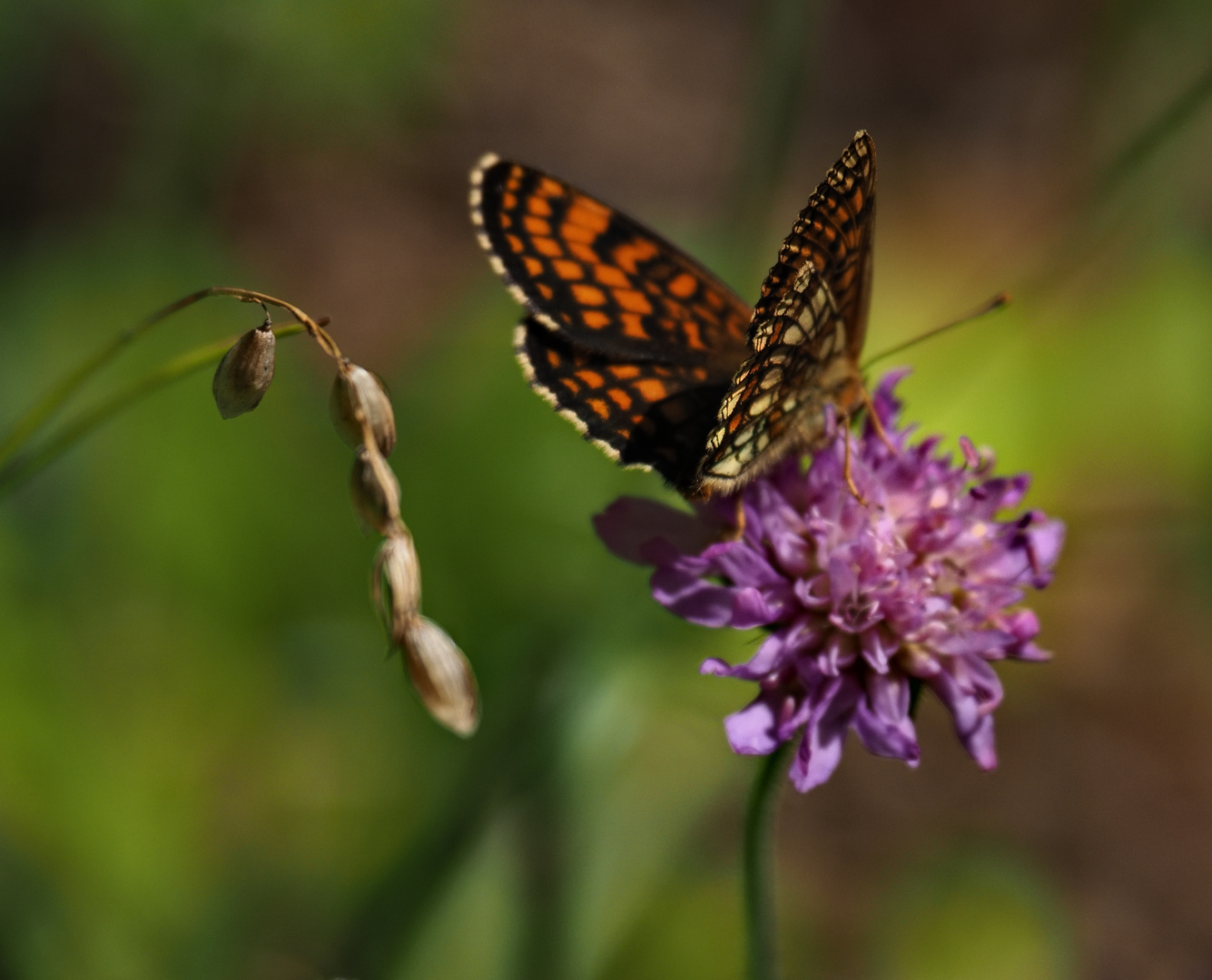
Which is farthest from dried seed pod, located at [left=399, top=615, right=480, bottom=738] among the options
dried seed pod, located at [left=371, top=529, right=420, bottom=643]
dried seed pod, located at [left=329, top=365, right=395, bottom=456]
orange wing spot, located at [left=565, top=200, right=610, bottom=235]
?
orange wing spot, located at [left=565, top=200, right=610, bottom=235]

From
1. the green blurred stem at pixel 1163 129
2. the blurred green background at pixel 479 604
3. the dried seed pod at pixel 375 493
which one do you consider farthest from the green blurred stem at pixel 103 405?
the green blurred stem at pixel 1163 129

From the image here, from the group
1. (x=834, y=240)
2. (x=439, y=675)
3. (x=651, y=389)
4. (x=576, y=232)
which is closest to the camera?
(x=439, y=675)

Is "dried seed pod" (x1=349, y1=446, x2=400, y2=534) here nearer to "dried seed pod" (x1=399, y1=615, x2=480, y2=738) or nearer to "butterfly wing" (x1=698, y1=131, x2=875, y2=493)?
"dried seed pod" (x1=399, y1=615, x2=480, y2=738)

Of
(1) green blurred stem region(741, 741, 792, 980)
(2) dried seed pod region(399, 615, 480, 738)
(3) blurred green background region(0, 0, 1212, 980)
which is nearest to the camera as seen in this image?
(2) dried seed pod region(399, 615, 480, 738)

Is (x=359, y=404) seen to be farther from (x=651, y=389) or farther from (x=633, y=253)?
(x=633, y=253)

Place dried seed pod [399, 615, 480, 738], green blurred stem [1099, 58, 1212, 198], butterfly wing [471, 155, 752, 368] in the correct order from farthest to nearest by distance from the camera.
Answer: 1. green blurred stem [1099, 58, 1212, 198]
2. butterfly wing [471, 155, 752, 368]
3. dried seed pod [399, 615, 480, 738]

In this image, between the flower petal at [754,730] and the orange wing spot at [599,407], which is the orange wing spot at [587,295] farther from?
the flower petal at [754,730]

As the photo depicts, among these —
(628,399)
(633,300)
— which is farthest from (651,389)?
(633,300)
